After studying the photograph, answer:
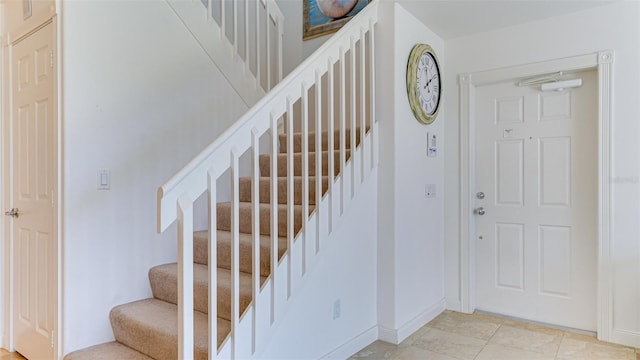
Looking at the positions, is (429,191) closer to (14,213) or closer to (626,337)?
(626,337)

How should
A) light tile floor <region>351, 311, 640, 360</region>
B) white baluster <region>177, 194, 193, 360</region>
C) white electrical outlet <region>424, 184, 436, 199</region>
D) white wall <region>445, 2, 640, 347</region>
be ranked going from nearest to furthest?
white baluster <region>177, 194, 193, 360</region> → light tile floor <region>351, 311, 640, 360</region> → white wall <region>445, 2, 640, 347</region> → white electrical outlet <region>424, 184, 436, 199</region>

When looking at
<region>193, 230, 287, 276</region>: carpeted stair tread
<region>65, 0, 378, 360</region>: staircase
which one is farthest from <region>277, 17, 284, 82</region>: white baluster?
<region>193, 230, 287, 276</region>: carpeted stair tread

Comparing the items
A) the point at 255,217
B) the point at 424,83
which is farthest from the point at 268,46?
the point at 255,217

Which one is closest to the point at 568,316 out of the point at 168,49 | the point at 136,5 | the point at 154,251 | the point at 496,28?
the point at 496,28

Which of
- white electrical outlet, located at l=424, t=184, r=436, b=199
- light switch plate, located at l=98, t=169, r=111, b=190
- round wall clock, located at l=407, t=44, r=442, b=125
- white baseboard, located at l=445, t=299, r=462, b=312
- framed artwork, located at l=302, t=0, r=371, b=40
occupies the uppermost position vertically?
framed artwork, located at l=302, t=0, r=371, b=40

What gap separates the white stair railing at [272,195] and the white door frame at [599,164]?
104cm

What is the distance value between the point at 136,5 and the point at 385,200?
6.76ft

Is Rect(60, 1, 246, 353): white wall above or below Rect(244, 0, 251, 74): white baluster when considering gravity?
below

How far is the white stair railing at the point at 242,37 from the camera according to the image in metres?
2.90

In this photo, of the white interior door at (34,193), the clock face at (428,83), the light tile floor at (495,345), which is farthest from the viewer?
the clock face at (428,83)

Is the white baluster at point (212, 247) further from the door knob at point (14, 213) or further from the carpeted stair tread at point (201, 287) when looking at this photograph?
the door knob at point (14, 213)

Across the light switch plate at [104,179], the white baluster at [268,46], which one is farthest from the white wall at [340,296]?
the white baluster at [268,46]

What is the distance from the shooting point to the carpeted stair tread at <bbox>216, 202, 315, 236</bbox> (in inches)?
95.0

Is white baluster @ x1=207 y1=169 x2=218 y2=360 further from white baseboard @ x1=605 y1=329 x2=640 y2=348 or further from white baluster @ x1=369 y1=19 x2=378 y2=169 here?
white baseboard @ x1=605 y1=329 x2=640 y2=348
